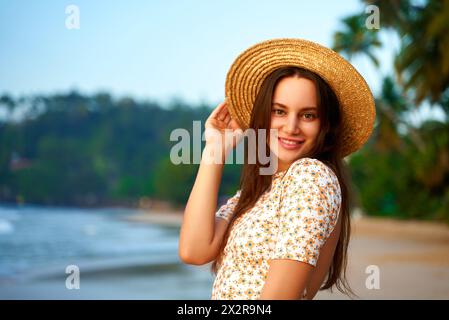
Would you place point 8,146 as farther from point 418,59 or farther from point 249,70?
point 249,70

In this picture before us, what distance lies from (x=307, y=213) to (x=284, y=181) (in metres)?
0.15

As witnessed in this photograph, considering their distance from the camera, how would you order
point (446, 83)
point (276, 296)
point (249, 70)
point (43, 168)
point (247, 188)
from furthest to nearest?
point (43, 168) → point (446, 83) → point (249, 70) → point (247, 188) → point (276, 296)

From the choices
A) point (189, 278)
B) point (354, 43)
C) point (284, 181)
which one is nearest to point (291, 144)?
point (284, 181)

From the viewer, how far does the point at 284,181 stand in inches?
62.7

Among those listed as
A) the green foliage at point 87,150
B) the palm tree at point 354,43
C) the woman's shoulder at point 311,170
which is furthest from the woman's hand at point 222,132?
the green foliage at point 87,150

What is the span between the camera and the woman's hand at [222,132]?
1.85 metres

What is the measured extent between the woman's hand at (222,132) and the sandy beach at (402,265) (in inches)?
159

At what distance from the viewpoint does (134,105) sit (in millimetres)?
75125

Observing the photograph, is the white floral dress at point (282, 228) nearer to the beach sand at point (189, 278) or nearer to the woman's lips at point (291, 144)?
the woman's lips at point (291, 144)

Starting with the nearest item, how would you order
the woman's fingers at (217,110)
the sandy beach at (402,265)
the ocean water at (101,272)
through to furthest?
the woman's fingers at (217,110) → the sandy beach at (402,265) → the ocean water at (101,272)

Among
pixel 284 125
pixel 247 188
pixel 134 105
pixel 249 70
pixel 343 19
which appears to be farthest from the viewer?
pixel 134 105

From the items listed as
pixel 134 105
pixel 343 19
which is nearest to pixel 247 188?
pixel 343 19

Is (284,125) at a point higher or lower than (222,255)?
higher

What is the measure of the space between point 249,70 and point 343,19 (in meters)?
25.3
